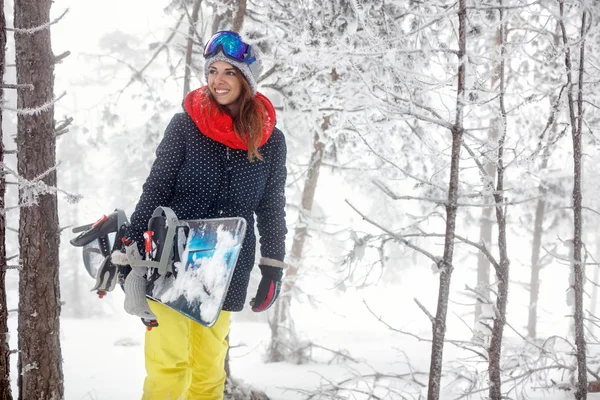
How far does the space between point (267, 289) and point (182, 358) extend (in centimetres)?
72

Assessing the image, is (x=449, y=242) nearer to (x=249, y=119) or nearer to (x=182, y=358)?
(x=249, y=119)

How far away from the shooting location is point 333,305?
34.0 meters

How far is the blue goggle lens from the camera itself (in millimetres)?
3043

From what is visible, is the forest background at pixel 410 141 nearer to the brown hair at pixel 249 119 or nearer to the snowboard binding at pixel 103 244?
the snowboard binding at pixel 103 244

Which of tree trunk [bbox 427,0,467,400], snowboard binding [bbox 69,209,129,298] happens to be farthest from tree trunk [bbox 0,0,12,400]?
tree trunk [bbox 427,0,467,400]

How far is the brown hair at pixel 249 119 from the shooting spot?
9.64 ft

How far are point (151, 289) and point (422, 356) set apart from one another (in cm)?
848

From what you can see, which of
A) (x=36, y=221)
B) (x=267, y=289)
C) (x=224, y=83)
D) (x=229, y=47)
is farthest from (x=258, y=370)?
(x=229, y=47)

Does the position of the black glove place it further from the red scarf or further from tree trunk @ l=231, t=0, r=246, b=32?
tree trunk @ l=231, t=0, r=246, b=32

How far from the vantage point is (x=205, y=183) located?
2922 mm


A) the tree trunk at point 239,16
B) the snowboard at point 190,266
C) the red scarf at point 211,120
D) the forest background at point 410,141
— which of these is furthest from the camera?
the tree trunk at point 239,16

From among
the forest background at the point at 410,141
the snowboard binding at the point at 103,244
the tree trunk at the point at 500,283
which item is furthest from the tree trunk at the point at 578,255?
the snowboard binding at the point at 103,244

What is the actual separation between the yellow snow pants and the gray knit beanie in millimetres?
1597

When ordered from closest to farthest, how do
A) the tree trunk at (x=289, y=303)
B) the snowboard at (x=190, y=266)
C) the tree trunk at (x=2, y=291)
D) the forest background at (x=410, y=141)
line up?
the tree trunk at (x=2, y=291) → the snowboard at (x=190, y=266) → the forest background at (x=410, y=141) → the tree trunk at (x=289, y=303)
